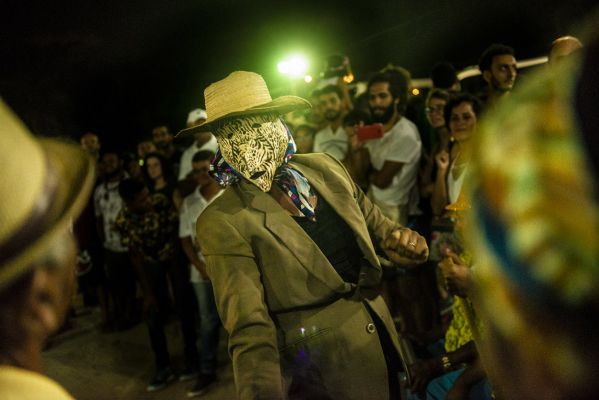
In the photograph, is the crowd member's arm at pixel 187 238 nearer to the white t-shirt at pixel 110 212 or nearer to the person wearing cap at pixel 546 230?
the white t-shirt at pixel 110 212

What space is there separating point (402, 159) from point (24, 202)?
4589mm

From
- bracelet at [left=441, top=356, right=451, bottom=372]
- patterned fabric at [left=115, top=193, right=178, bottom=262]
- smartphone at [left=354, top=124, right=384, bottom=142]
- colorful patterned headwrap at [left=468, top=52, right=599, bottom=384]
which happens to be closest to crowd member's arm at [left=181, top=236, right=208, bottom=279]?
patterned fabric at [left=115, top=193, right=178, bottom=262]

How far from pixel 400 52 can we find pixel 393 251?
15290mm

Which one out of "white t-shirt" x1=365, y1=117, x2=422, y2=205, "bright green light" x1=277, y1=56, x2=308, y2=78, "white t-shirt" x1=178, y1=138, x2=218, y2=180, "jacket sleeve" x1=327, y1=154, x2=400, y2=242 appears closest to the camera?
"jacket sleeve" x1=327, y1=154, x2=400, y2=242

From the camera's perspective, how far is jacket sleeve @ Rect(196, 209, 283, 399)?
210cm

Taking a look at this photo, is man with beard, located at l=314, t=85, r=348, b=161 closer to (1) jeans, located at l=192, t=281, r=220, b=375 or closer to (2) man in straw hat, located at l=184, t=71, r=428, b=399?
(1) jeans, located at l=192, t=281, r=220, b=375

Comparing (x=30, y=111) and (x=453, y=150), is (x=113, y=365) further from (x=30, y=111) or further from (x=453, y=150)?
(x=30, y=111)

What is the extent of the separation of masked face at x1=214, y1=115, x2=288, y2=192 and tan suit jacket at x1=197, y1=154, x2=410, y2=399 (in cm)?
9

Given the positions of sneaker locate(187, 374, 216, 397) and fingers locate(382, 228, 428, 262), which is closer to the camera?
fingers locate(382, 228, 428, 262)

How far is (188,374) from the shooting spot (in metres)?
5.68

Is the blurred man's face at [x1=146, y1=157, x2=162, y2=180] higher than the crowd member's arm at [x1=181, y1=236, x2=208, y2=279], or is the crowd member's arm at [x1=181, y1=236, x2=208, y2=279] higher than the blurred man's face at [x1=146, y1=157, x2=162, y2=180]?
the blurred man's face at [x1=146, y1=157, x2=162, y2=180]

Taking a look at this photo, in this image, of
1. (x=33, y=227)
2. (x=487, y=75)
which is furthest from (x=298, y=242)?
(x=487, y=75)

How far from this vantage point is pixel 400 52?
16.8m

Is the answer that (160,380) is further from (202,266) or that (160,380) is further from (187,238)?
(187,238)
